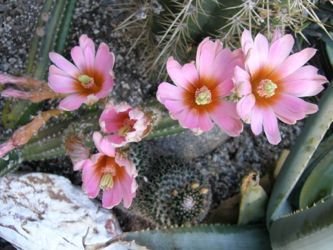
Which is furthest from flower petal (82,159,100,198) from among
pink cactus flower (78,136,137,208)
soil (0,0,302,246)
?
soil (0,0,302,246)

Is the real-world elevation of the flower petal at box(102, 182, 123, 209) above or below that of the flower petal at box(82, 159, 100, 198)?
below

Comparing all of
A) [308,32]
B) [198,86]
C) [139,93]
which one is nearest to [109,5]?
[139,93]

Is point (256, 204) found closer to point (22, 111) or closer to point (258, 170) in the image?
point (258, 170)

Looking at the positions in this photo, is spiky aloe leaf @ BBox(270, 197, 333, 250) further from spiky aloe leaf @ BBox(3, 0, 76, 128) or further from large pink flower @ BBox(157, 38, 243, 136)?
spiky aloe leaf @ BBox(3, 0, 76, 128)

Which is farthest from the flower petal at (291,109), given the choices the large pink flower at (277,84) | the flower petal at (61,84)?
the flower petal at (61,84)

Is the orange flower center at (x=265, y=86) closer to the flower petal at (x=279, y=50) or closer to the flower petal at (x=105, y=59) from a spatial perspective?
the flower petal at (x=279, y=50)

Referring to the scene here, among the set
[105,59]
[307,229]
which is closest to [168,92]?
[105,59]
